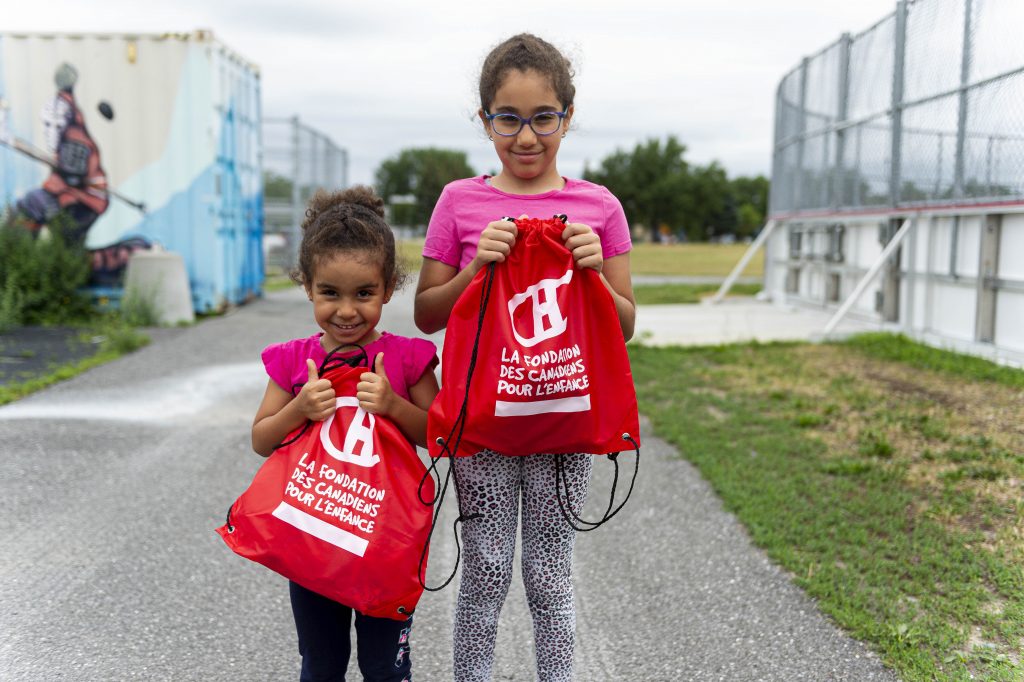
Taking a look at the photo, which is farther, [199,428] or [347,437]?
[199,428]

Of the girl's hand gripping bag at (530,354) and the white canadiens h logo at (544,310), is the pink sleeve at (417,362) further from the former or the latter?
the white canadiens h logo at (544,310)

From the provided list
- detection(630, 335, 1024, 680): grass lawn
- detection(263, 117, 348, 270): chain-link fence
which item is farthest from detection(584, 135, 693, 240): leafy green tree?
detection(630, 335, 1024, 680): grass lawn

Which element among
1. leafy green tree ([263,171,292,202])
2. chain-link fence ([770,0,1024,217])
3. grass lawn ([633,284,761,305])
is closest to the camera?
chain-link fence ([770,0,1024,217])

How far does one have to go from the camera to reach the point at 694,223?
10369cm

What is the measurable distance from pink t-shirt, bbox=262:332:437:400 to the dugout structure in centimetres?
708

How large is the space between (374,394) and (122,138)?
1141 cm

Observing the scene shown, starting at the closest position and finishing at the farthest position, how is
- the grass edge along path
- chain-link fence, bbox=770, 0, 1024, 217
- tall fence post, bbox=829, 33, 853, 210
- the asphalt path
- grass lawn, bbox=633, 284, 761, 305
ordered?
the asphalt path → the grass edge along path → chain-link fence, bbox=770, 0, 1024, 217 → tall fence post, bbox=829, 33, 853, 210 → grass lawn, bbox=633, 284, 761, 305

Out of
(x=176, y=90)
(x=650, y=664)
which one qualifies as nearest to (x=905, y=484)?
(x=650, y=664)

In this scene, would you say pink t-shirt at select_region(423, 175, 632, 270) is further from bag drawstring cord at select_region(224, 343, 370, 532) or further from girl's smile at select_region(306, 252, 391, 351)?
bag drawstring cord at select_region(224, 343, 370, 532)

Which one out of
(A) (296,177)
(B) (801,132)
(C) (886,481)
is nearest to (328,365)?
(C) (886,481)

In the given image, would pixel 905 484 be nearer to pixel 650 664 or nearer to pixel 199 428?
pixel 650 664

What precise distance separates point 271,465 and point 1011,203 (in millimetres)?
7703

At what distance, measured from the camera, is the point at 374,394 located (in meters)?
2.28

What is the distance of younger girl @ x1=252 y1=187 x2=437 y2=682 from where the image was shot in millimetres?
2348
